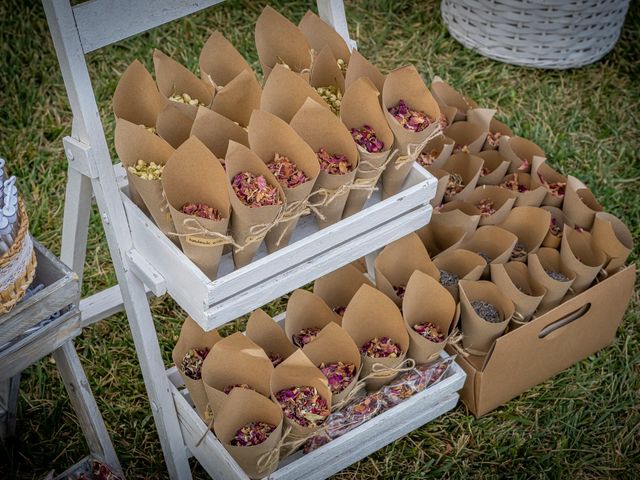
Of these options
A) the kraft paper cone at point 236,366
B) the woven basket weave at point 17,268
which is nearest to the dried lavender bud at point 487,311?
the kraft paper cone at point 236,366

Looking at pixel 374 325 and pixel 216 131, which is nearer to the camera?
pixel 216 131

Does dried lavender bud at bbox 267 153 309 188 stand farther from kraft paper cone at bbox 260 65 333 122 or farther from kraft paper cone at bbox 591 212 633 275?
kraft paper cone at bbox 591 212 633 275

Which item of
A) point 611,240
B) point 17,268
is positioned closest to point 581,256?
point 611,240

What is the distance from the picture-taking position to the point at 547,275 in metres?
2.04

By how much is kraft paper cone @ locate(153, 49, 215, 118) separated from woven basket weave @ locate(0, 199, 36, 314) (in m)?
0.42

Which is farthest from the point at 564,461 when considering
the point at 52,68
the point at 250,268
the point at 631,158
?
the point at 52,68

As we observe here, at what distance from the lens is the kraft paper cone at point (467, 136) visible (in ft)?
7.83

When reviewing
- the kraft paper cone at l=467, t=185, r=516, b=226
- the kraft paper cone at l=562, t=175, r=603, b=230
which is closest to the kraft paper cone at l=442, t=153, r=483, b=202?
the kraft paper cone at l=467, t=185, r=516, b=226

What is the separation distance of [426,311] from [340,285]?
232mm

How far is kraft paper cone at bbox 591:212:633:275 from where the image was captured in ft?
7.06

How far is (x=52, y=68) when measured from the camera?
3.12 meters

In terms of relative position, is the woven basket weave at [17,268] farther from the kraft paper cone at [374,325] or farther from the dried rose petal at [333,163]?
the kraft paper cone at [374,325]

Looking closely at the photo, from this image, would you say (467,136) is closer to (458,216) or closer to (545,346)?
(458,216)

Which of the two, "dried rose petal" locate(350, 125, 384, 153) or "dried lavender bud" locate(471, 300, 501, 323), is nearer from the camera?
"dried rose petal" locate(350, 125, 384, 153)
